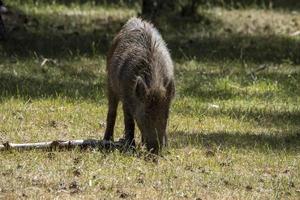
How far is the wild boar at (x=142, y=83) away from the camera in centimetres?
865

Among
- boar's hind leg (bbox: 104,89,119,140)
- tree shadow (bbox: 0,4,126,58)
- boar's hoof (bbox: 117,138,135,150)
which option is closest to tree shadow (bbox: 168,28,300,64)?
tree shadow (bbox: 0,4,126,58)

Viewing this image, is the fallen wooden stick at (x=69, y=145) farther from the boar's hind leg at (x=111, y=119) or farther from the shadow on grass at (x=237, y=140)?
the shadow on grass at (x=237, y=140)

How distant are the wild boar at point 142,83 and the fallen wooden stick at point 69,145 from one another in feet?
0.59

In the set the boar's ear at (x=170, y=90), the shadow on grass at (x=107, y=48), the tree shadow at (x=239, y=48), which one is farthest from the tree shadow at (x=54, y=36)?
the boar's ear at (x=170, y=90)

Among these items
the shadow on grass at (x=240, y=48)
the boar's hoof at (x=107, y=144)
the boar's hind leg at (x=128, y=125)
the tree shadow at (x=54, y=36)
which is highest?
the boar's hind leg at (x=128, y=125)

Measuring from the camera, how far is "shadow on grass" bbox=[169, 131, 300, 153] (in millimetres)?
9602

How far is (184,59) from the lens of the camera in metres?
15.3

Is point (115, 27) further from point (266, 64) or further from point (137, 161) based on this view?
point (137, 161)

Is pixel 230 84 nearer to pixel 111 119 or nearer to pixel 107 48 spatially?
pixel 107 48

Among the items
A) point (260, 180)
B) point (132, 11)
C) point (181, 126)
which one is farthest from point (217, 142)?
point (132, 11)

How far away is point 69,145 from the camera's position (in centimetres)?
887

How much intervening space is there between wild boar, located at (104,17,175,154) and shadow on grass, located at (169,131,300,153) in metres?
0.78

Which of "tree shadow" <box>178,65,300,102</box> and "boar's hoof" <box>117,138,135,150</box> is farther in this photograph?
"tree shadow" <box>178,65,300,102</box>

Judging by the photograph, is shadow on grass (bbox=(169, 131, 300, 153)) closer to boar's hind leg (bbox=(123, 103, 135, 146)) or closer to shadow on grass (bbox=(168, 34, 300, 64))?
boar's hind leg (bbox=(123, 103, 135, 146))
